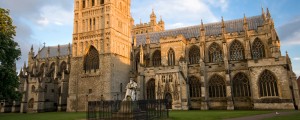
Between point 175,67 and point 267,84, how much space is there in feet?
40.7

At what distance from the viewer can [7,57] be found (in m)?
21.5

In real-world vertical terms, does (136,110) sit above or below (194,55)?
below

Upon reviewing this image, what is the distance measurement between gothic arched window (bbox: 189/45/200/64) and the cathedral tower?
11705 millimetres

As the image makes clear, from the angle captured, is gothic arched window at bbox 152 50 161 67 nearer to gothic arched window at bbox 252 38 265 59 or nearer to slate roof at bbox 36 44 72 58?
gothic arched window at bbox 252 38 265 59

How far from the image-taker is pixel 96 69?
125 ft

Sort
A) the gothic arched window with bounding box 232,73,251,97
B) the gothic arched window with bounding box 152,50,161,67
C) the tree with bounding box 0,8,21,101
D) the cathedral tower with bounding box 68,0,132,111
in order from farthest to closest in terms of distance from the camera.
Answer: the gothic arched window with bounding box 152,50,161,67
the cathedral tower with bounding box 68,0,132,111
the gothic arched window with bounding box 232,73,251,97
the tree with bounding box 0,8,21,101

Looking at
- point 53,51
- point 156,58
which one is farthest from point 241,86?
point 53,51

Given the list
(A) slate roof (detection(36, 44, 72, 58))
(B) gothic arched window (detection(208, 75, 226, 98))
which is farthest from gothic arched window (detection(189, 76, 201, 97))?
(A) slate roof (detection(36, 44, 72, 58))

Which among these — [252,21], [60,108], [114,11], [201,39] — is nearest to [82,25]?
[114,11]

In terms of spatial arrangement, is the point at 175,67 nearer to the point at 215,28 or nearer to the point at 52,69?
the point at 215,28

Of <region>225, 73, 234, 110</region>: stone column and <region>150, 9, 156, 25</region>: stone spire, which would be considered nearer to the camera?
<region>225, 73, 234, 110</region>: stone column

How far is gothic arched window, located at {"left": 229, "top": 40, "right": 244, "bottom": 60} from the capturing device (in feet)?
117

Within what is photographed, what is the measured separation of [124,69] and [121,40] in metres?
5.27

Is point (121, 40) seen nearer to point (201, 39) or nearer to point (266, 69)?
point (201, 39)
